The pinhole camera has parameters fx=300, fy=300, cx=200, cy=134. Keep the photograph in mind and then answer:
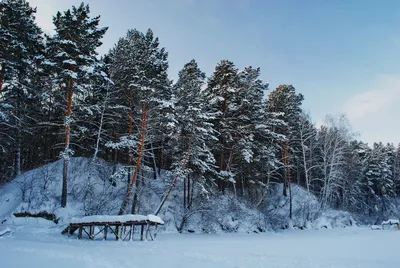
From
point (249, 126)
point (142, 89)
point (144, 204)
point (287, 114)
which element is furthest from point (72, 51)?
point (287, 114)

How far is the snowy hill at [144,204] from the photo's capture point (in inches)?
910

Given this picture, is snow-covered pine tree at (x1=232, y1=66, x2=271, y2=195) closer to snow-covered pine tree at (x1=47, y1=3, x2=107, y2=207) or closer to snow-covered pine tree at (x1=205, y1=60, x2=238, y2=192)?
snow-covered pine tree at (x1=205, y1=60, x2=238, y2=192)

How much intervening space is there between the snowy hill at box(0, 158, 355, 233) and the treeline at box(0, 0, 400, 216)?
56.4 inches

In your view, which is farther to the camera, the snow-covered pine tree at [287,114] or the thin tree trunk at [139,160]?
the snow-covered pine tree at [287,114]

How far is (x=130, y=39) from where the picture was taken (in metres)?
28.6

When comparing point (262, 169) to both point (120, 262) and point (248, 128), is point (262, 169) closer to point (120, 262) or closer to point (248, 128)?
point (248, 128)

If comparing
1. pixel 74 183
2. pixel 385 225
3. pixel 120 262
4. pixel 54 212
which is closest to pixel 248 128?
pixel 74 183

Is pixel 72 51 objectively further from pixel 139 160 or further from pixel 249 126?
pixel 249 126

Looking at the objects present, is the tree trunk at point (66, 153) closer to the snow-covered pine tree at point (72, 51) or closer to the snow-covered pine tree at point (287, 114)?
the snow-covered pine tree at point (72, 51)

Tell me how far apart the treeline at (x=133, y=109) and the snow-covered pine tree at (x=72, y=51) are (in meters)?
0.08

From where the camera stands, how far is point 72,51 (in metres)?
22.6

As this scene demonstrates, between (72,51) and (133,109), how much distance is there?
6.94 m

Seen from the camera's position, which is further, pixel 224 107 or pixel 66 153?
pixel 224 107

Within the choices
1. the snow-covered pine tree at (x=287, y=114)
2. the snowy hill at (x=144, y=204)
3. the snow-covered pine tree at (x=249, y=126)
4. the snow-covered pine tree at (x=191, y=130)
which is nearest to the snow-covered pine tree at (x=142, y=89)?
the snow-covered pine tree at (x=191, y=130)
